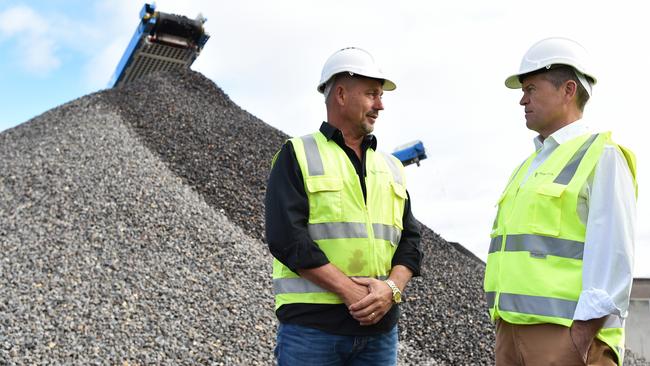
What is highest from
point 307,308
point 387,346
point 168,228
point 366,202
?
point 168,228

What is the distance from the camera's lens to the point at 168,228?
25.6 feet

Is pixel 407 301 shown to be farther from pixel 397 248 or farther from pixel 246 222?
pixel 397 248

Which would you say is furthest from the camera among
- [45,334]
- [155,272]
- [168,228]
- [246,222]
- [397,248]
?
[246,222]

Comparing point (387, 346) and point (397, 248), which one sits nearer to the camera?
point (387, 346)

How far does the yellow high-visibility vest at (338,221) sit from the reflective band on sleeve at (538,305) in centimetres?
50

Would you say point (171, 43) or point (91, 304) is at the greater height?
point (171, 43)

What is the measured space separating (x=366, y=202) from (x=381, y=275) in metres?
0.30

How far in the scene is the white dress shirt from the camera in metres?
2.11

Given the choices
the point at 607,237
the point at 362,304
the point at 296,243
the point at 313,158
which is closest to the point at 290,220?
the point at 296,243

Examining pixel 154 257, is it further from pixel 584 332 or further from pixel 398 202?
pixel 584 332

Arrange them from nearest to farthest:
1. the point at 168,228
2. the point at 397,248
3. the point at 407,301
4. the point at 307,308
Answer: the point at 307,308
the point at 397,248
the point at 407,301
the point at 168,228

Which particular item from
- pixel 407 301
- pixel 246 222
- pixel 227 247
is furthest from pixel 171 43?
pixel 407 301

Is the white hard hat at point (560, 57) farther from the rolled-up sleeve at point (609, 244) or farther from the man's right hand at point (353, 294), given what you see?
the man's right hand at point (353, 294)

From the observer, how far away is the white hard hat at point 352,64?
2.59m
